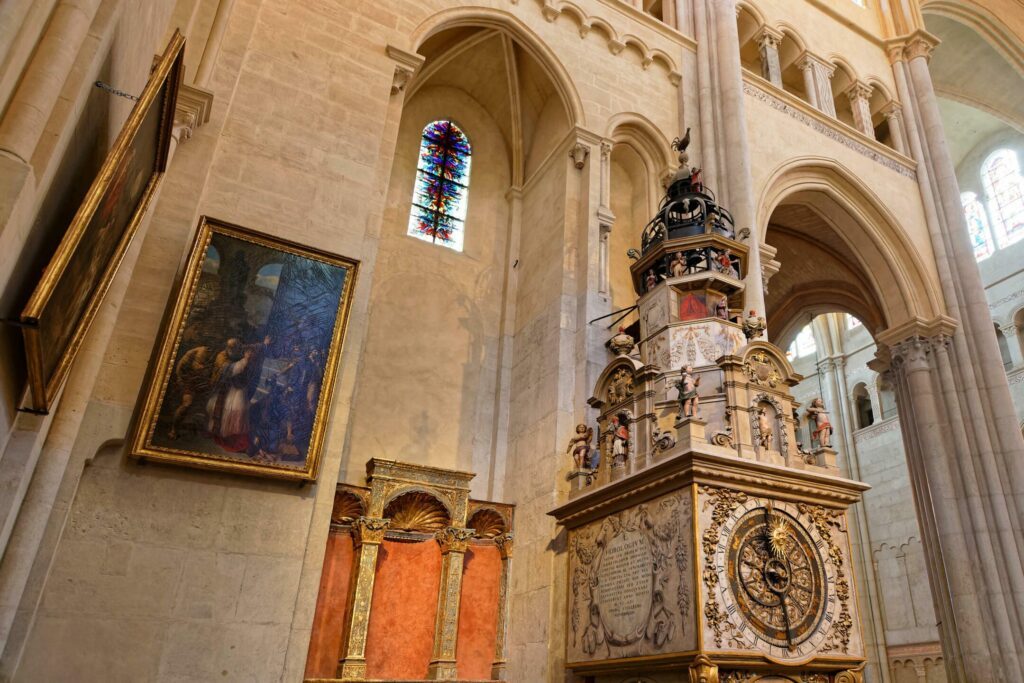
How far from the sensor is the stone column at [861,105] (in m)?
14.2

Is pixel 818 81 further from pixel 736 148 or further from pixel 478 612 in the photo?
pixel 478 612

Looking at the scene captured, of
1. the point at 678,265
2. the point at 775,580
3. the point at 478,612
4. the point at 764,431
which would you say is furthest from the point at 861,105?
the point at 478,612

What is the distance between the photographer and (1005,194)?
18.7m

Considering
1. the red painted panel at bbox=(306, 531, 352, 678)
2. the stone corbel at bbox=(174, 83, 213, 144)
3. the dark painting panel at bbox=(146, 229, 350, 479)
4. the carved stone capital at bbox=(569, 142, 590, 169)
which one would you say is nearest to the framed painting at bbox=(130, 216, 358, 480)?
the dark painting panel at bbox=(146, 229, 350, 479)

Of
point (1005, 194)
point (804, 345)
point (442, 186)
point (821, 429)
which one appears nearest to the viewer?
point (821, 429)

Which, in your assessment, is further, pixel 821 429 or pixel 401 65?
pixel 401 65

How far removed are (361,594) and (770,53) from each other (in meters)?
11.7

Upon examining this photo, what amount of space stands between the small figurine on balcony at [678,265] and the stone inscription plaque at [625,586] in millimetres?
2804

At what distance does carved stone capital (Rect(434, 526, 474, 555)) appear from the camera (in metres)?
7.65

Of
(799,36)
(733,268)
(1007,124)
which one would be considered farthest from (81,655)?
(1007,124)

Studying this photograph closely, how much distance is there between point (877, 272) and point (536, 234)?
23.1 ft

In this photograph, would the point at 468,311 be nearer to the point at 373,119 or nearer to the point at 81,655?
the point at 373,119

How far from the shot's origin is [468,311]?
10164 millimetres

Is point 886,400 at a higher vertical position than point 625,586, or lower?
higher
